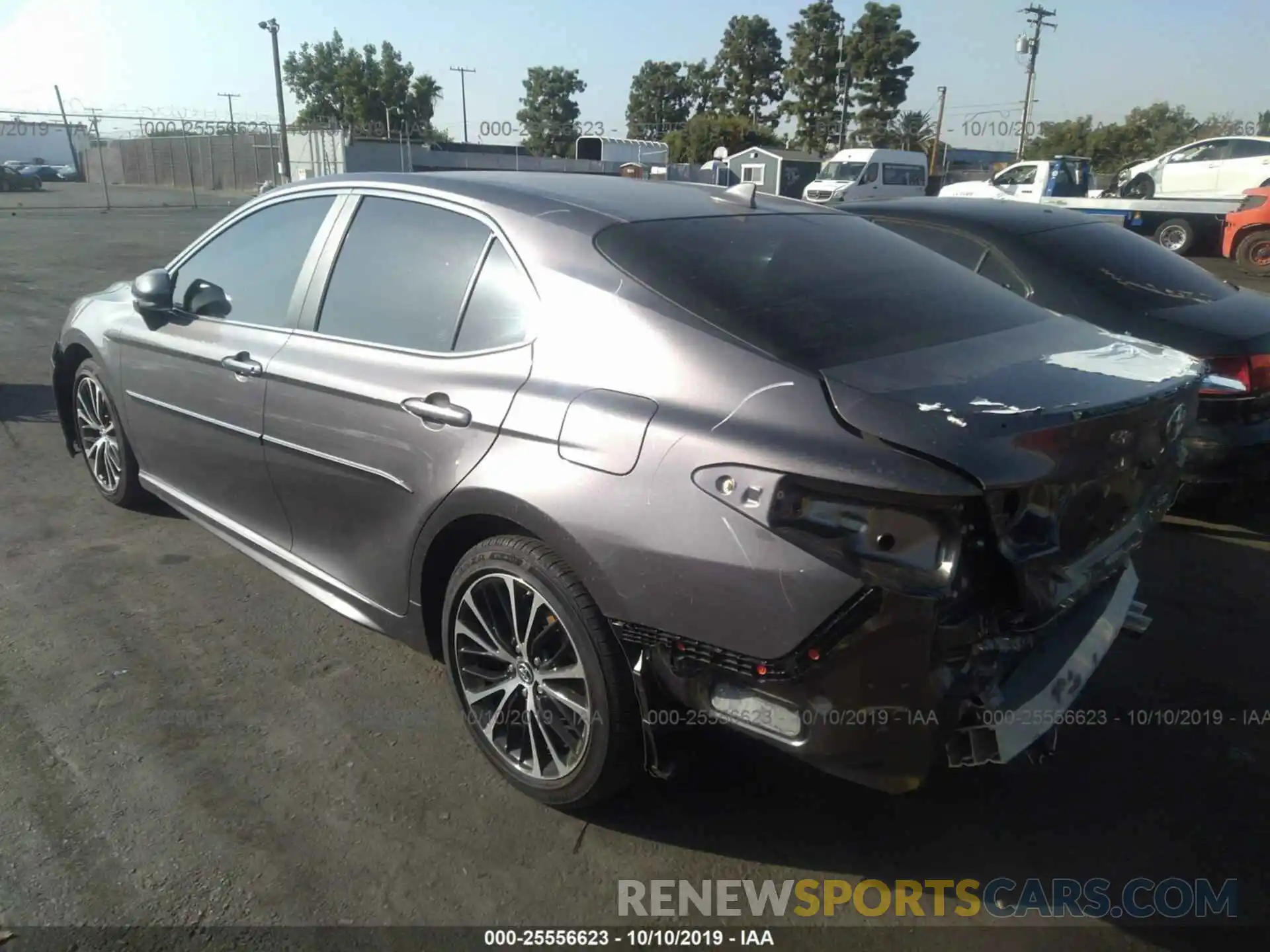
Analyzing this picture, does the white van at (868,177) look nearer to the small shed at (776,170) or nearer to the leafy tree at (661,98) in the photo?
the small shed at (776,170)

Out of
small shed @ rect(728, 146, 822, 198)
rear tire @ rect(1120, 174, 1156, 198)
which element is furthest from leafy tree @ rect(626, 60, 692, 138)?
rear tire @ rect(1120, 174, 1156, 198)

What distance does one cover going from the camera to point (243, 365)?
343cm

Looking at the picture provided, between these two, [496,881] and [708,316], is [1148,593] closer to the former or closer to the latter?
[708,316]

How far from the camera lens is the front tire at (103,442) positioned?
14.9 feet

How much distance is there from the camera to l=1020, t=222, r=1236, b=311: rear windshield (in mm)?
4645

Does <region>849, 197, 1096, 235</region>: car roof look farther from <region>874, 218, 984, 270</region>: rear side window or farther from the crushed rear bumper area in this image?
the crushed rear bumper area

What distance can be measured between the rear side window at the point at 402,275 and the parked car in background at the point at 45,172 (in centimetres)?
6008

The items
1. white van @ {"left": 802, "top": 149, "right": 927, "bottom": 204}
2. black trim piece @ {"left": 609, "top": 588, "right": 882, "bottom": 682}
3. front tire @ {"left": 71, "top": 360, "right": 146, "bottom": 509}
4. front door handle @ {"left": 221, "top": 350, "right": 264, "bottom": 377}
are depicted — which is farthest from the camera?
white van @ {"left": 802, "top": 149, "right": 927, "bottom": 204}

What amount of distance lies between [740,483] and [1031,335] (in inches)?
48.6

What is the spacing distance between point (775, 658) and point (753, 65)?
76447 millimetres

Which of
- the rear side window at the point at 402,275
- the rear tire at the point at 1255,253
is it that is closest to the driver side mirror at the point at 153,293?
the rear side window at the point at 402,275

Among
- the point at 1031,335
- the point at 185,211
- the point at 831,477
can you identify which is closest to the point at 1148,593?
the point at 1031,335

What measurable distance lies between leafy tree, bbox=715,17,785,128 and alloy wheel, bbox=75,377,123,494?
70422 millimetres

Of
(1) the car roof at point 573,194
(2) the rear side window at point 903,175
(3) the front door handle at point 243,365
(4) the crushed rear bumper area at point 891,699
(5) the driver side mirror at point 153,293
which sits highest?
(2) the rear side window at point 903,175
